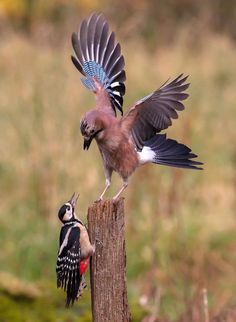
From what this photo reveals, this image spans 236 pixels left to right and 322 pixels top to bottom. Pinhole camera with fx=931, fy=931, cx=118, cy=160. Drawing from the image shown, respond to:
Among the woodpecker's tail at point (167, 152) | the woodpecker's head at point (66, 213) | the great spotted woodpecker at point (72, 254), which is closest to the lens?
the great spotted woodpecker at point (72, 254)

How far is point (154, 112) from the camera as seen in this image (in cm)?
386

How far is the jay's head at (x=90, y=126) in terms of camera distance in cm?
369

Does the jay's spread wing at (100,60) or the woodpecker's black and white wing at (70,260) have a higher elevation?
the jay's spread wing at (100,60)

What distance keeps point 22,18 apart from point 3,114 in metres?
11.4

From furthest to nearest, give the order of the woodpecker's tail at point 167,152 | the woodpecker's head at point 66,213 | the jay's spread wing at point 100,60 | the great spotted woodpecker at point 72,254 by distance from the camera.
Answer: the jay's spread wing at point 100,60 < the woodpecker's tail at point 167,152 < the woodpecker's head at point 66,213 < the great spotted woodpecker at point 72,254

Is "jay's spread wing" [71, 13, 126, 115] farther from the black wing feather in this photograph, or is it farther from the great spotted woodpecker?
the great spotted woodpecker

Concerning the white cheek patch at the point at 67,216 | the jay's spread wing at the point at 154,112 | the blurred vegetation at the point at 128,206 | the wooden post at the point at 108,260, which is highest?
the blurred vegetation at the point at 128,206

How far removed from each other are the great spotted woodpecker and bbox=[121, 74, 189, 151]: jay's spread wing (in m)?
0.45

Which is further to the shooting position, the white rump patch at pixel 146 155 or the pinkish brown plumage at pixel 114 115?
the white rump patch at pixel 146 155

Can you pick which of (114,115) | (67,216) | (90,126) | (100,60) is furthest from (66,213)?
(100,60)

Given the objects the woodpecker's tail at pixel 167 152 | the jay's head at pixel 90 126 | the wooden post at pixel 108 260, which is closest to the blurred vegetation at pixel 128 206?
the woodpecker's tail at pixel 167 152

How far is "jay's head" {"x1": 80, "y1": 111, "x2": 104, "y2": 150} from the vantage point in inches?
145

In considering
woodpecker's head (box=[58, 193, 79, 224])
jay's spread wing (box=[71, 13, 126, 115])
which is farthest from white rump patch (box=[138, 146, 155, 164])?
woodpecker's head (box=[58, 193, 79, 224])

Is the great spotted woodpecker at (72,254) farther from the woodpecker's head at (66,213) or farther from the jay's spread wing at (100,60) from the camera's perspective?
the jay's spread wing at (100,60)
